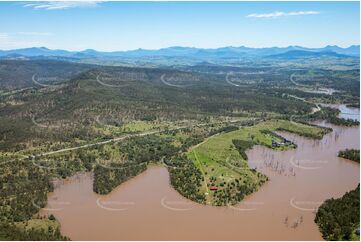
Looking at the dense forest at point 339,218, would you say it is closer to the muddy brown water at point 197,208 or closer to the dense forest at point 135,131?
the muddy brown water at point 197,208

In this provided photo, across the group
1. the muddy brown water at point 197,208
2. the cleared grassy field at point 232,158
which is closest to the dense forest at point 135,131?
the cleared grassy field at point 232,158

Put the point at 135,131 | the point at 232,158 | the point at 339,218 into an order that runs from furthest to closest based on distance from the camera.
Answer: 1. the point at 135,131
2. the point at 232,158
3. the point at 339,218

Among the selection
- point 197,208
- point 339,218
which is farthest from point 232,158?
point 339,218

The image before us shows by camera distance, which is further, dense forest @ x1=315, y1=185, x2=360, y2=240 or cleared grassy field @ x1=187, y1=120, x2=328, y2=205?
cleared grassy field @ x1=187, y1=120, x2=328, y2=205

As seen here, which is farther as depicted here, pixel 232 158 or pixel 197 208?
pixel 232 158

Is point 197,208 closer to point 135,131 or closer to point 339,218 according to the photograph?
point 339,218

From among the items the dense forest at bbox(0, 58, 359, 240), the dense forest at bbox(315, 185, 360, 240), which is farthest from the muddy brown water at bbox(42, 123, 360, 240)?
the dense forest at bbox(0, 58, 359, 240)

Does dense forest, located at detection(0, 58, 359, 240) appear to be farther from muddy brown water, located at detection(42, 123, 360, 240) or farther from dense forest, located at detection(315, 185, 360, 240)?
dense forest, located at detection(315, 185, 360, 240)
